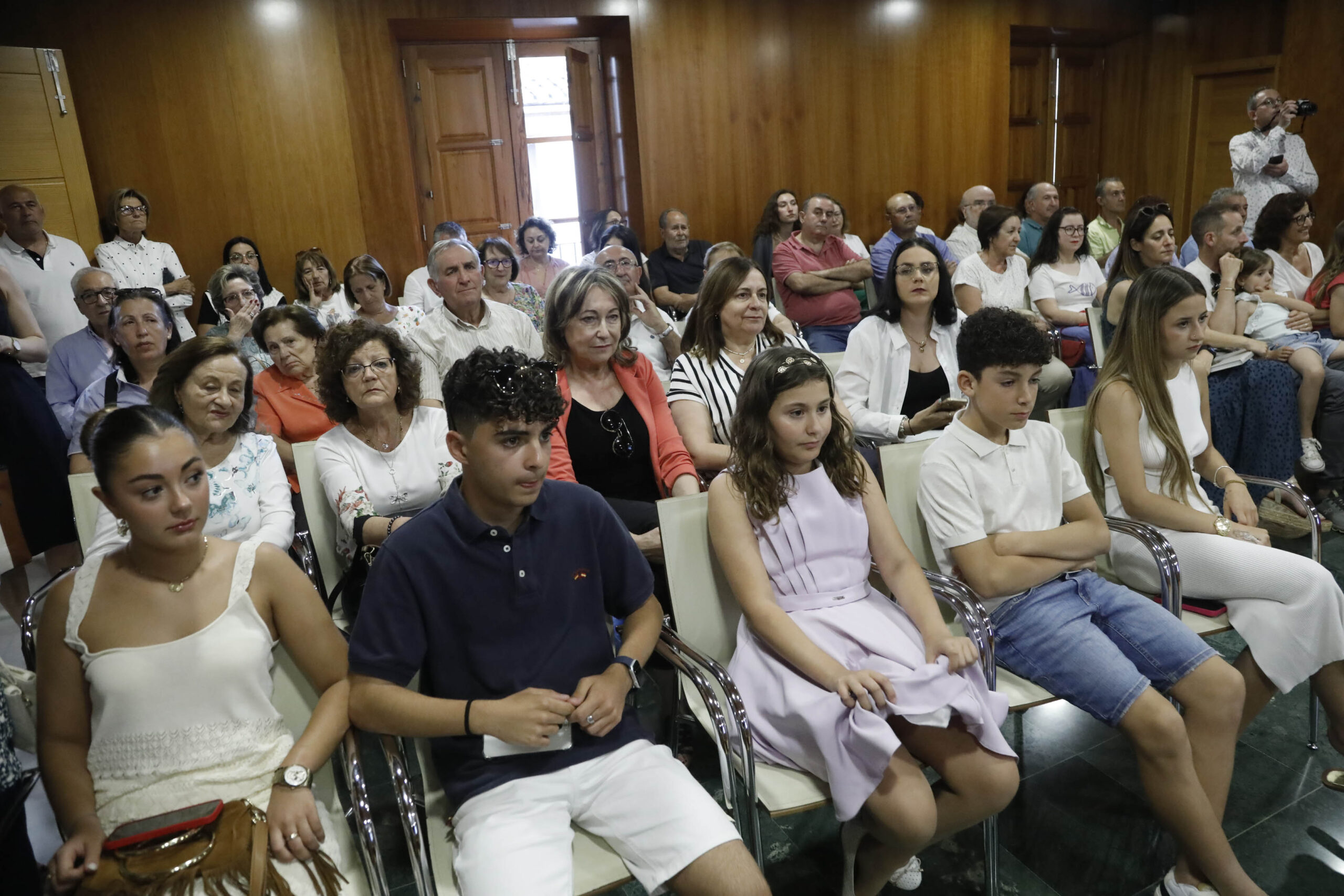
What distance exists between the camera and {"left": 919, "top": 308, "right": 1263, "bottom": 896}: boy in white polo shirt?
1756 millimetres

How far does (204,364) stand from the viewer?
2.26m

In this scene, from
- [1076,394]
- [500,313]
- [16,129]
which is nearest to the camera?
[500,313]

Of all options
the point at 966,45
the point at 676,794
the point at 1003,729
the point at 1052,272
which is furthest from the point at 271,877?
the point at 966,45

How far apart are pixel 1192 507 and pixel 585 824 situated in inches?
68.9

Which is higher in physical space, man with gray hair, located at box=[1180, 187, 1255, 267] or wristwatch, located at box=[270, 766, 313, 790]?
man with gray hair, located at box=[1180, 187, 1255, 267]

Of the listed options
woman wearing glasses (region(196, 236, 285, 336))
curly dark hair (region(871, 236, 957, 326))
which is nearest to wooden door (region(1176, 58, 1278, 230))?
curly dark hair (region(871, 236, 957, 326))

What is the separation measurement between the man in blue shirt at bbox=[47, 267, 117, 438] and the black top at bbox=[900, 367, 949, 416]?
9.38ft

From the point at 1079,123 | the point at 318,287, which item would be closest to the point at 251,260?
the point at 318,287

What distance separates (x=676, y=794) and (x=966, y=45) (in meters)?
7.58

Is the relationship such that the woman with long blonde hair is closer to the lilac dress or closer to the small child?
the lilac dress

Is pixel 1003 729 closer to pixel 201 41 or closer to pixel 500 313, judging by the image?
pixel 500 313

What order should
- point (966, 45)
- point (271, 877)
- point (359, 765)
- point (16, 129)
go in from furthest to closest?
point (966, 45), point (16, 129), point (359, 765), point (271, 877)

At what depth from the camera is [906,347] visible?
3043 millimetres

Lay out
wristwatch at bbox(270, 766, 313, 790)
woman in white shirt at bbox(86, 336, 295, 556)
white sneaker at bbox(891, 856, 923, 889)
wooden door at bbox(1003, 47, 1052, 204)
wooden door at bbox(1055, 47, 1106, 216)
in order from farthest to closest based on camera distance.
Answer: wooden door at bbox(1055, 47, 1106, 216) < wooden door at bbox(1003, 47, 1052, 204) < woman in white shirt at bbox(86, 336, 295, 556) < white sneaker at bbox(891, 856, 923, 889) < wristwatch at bbox(270, 766, 313, 790)
